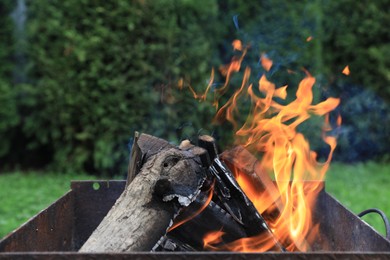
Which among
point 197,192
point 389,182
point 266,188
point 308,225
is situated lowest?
point 389,182

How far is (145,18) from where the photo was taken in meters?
5.79

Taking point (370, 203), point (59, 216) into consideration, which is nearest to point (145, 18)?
point (370, 203)

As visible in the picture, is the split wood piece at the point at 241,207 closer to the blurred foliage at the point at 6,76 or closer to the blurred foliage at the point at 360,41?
the blurred foliage at the point at 6,76

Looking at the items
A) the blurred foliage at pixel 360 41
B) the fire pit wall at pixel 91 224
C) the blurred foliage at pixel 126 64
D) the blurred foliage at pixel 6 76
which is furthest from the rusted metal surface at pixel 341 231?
the blurred foliage at pixel 360 41

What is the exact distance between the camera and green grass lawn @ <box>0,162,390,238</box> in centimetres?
488

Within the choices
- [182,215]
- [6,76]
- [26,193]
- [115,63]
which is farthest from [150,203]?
[6,76]

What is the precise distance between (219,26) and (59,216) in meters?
4.04

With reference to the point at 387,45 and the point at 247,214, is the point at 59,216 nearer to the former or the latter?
the point at 247,214

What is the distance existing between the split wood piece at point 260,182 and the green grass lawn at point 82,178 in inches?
92.1

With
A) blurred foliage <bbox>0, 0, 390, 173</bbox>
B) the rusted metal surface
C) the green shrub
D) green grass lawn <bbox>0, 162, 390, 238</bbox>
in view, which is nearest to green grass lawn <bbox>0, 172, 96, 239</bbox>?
green grass lawn <bbox>0, 162, 390, 238</bbox>

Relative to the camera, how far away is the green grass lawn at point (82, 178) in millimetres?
4881

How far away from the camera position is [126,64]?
5785 millimetres

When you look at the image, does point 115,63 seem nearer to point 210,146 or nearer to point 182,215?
point 210,146

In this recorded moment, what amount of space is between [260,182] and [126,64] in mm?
3537
